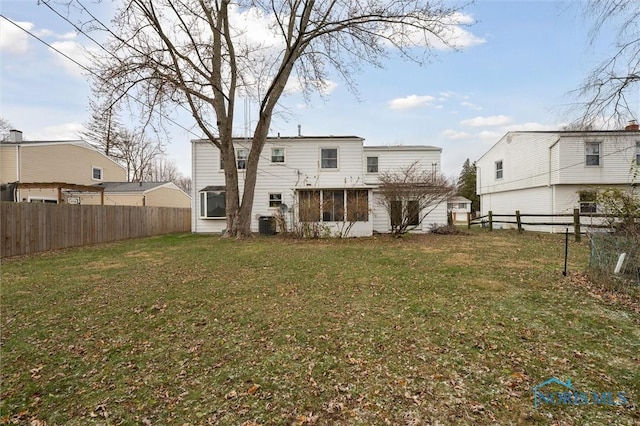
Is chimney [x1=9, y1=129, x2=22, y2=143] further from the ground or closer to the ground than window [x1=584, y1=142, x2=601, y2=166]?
further from the ground

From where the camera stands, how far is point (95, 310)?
489 centimetres

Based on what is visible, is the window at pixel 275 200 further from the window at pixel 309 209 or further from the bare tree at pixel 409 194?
the bare tree at pixel 409 194

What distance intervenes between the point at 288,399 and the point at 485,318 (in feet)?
9.85

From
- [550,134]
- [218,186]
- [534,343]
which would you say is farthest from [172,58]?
[550,134]

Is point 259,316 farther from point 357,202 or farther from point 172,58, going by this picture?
point 172,58

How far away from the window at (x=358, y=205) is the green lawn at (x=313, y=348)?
7009 millimetres

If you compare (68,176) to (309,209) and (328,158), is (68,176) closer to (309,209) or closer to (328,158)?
(328,158)

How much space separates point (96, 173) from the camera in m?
22.4

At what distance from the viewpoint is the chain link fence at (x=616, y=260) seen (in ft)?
16.5

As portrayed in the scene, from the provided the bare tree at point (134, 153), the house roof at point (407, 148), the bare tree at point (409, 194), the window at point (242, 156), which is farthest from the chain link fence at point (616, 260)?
the bare tree at point (134, 153)

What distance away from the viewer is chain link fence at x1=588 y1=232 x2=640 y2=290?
16.5 ft

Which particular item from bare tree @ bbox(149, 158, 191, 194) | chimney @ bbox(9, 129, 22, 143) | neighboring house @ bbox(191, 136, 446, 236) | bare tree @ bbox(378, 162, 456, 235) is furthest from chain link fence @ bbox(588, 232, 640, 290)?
bare tree @ bbox(149, 158, 191, 194)

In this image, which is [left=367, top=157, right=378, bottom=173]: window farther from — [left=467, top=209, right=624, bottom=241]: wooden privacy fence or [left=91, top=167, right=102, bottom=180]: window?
[left=91, top=167, right=102, bottom=180]: window
